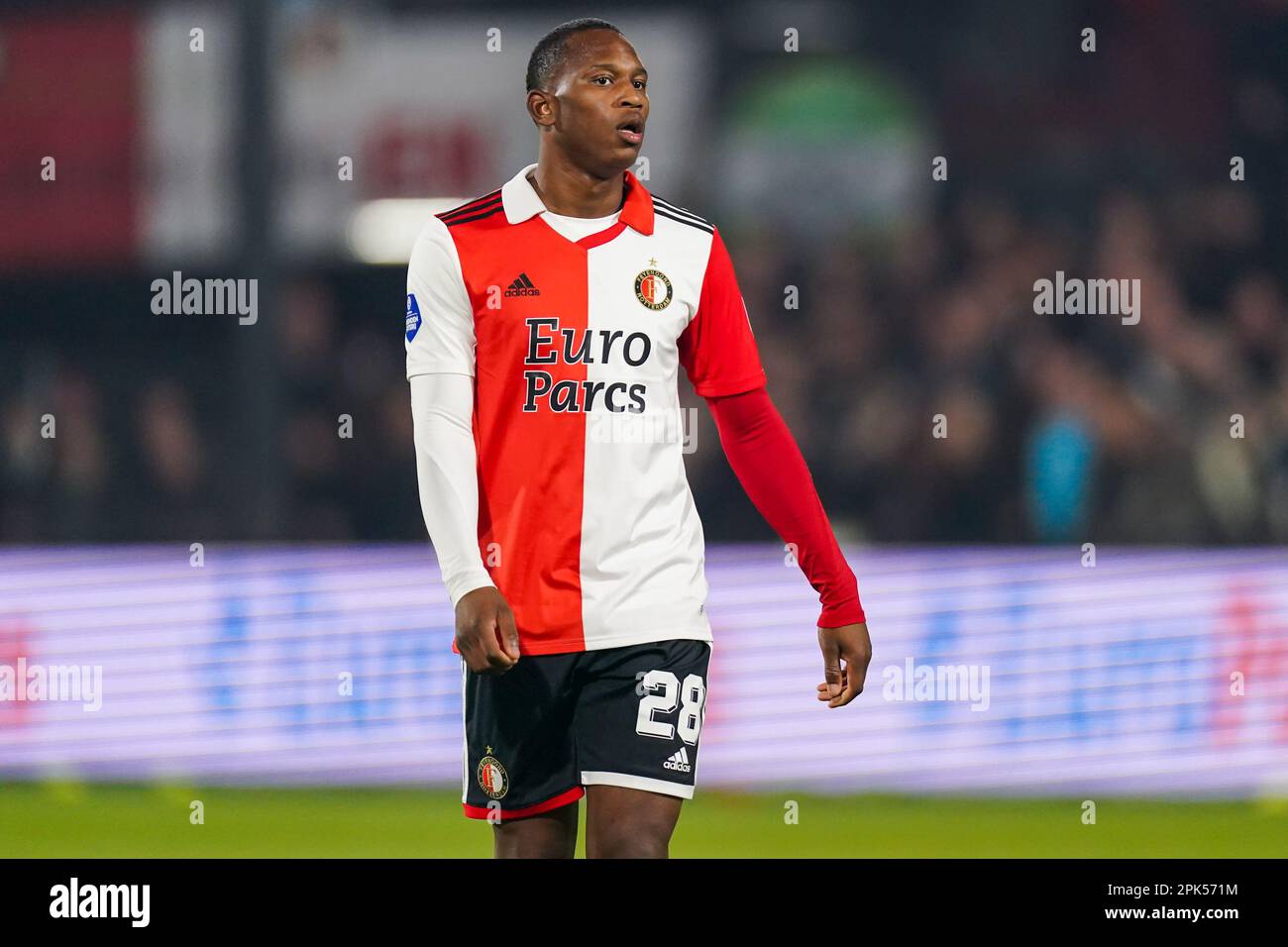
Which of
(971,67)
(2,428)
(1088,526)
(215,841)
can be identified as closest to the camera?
(215,841)

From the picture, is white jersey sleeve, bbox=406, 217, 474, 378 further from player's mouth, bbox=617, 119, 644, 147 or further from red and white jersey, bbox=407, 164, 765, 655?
player's mouth, bbox=617, 119, 644, 147

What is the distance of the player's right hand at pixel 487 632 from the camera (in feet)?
10.9

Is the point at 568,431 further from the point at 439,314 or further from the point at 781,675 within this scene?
the point at 781,675

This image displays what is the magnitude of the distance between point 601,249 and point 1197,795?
4238 millimetres

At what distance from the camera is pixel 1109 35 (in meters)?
11.5

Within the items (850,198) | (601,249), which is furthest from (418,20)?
(601,249)

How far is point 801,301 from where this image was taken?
9023 millimetres

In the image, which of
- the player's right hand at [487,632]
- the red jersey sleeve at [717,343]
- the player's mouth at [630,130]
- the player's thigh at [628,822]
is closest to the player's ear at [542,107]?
the player's mouth at [630,130]

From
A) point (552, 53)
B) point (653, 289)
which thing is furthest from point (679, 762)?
point (552, 53)

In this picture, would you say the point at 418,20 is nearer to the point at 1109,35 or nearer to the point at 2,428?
the point at 2,428

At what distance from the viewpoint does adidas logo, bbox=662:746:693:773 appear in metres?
3.56

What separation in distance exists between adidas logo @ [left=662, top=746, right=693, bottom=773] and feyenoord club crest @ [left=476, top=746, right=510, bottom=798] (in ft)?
1.02

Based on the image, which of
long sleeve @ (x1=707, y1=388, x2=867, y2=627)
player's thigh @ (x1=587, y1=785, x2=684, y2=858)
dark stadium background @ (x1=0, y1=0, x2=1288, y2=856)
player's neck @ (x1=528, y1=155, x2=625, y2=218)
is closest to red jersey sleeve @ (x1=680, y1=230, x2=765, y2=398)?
long sleeve @ (x1=707, y1=388, x2=867, y2=627)

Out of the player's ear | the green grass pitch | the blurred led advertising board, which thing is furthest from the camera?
the blurred led advertising board
